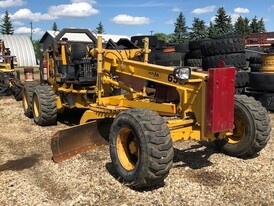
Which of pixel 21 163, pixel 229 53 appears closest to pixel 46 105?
pixel 21 163

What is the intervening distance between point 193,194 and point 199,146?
6.66 feet

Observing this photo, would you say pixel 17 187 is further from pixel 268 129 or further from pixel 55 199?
pixel 268 129

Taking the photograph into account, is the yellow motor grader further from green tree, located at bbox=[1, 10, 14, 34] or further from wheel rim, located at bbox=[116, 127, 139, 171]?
green tree, located at bbox=[1, 10, 14, 34]

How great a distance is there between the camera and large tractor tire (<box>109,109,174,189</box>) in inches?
174

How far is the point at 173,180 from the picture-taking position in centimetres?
498

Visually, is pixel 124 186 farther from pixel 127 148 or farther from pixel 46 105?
pixel 46 105

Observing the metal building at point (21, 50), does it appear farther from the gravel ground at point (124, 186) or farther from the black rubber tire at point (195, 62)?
the gravel ground at point (124, 186)

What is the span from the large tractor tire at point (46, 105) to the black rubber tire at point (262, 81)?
16.6ft

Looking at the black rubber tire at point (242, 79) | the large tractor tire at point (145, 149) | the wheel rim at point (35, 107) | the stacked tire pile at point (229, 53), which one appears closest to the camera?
the large tractor tire at point (145, 149)

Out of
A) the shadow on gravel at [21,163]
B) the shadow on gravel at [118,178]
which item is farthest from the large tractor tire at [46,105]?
the shadow on gravel at [118,178]

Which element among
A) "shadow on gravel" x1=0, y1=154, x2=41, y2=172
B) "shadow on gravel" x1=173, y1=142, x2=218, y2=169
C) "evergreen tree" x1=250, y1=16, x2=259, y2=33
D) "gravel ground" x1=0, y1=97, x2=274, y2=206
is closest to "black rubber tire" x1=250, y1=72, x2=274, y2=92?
"gravel ground" x1=0, y1=97, x2=274, y2=206

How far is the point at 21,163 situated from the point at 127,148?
192 centimetres

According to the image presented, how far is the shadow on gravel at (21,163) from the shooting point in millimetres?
5762

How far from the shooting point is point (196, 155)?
19.9 feet
